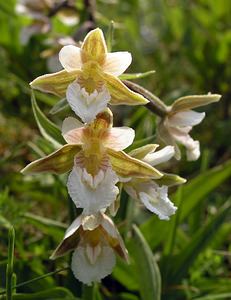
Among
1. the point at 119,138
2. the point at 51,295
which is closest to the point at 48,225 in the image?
the point at 51,295

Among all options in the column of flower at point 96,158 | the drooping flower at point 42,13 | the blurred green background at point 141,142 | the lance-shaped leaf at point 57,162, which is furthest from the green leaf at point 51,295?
the drooping flower at point 42,13

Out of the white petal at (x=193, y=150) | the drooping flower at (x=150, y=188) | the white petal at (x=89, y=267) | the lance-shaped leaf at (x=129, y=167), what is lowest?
the white petal at (x=89, y=267)

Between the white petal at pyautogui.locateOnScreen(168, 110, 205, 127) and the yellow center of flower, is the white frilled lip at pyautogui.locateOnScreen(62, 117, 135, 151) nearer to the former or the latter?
the yellow center of flower

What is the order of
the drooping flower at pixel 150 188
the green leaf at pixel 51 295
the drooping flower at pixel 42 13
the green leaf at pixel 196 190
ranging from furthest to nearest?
the drooping flower at pixel 42 13 → the green leaf at pixel 196 190 → the green leaf at pixel 51 295 → the drooping flower at pixel 150 188

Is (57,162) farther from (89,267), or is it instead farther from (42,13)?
(42,13)

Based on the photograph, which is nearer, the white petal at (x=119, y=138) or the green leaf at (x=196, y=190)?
the white petal at (x=119, y=138)

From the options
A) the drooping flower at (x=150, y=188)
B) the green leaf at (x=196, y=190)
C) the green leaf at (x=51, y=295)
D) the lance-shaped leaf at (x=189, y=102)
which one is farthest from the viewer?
the green leaf at (x=196, y=190)

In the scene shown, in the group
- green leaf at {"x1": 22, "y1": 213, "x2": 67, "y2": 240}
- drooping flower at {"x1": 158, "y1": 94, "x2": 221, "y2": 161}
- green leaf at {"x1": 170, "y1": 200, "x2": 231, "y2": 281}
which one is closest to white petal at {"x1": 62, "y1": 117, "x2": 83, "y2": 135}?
drooping flower at {"x1": 158, "y1": 94, "x2": 221, "y2": 161}

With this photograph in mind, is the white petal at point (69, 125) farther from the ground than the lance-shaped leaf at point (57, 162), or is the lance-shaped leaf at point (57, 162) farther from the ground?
the white petal at point (69, 125)

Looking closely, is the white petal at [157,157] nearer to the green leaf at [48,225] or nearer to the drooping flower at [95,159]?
the drooping flower at [95,159]
